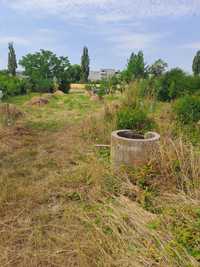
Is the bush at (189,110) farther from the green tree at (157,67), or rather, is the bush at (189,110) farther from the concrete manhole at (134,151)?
the green tree at (157,67)

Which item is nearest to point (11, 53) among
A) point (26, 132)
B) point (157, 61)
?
point (157, 61)

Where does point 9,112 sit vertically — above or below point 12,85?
below

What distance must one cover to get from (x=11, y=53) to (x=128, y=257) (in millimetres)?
34436

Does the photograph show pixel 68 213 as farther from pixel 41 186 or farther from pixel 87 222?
pixel 41 186

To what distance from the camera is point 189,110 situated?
5309mm

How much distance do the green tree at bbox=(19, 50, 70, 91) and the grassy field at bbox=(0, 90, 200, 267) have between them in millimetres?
17559

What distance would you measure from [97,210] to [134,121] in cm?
229

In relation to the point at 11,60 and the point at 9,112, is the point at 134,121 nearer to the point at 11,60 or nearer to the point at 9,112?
the point at 9,112

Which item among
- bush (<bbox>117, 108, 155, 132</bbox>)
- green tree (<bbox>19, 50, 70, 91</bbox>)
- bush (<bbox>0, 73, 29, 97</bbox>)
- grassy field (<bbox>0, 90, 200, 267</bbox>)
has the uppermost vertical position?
green tree (<bbox>19, 50, 70, 91</bbox>)

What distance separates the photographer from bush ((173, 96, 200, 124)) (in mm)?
5238

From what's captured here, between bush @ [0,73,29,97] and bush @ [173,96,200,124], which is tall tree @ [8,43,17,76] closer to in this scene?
bush @ [0,73,29,97]

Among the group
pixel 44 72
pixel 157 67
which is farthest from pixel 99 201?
pixel 44 72

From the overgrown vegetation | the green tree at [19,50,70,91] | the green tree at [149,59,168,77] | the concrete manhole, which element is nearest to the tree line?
the green tree at [19,50,70,91]

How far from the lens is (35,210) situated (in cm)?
260
